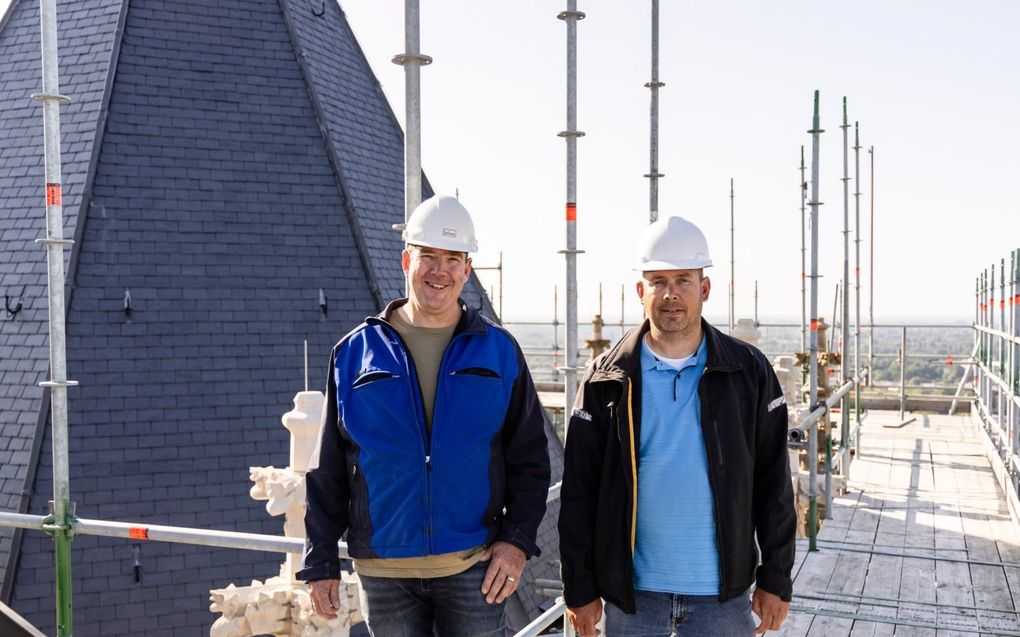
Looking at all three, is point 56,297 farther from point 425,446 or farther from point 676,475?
point 676,475

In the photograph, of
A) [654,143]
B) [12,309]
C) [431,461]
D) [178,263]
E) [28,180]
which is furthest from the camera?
[28,180]

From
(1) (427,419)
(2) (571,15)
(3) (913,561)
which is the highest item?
(2) (571,15)

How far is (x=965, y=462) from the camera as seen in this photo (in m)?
11.7

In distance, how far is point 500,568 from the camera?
8.98 ft

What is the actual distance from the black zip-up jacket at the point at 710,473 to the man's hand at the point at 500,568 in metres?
0.17

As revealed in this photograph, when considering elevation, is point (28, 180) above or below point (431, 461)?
above

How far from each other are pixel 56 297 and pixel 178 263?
8.20m

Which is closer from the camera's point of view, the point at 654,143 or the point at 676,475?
the point at 676,475

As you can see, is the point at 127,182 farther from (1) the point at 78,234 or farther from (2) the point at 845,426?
(2) the point at 845,426

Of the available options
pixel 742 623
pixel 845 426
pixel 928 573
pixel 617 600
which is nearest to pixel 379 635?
pixel 617 600

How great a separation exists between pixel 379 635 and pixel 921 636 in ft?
12.4

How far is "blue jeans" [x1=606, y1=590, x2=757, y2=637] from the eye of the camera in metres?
2.77

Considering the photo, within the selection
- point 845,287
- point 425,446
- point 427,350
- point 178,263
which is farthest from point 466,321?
point 178,263

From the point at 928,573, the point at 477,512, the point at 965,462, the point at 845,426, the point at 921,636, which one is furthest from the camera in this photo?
the point at 965,462
